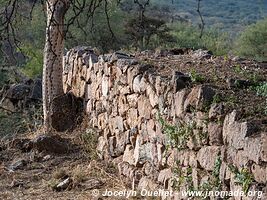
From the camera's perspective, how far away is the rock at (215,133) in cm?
443

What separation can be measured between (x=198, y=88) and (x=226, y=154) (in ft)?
2.82

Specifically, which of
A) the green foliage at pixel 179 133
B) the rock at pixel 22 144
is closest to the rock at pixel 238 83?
the green foliage at pixel 179 133

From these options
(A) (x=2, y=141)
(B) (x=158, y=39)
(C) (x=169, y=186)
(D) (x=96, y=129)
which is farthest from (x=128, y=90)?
(B) (x=158, y=39)

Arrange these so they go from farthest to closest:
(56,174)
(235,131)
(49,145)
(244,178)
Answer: (49,145) → (56,174) → (235,131) → (244,178)

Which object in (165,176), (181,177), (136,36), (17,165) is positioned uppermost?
(136,36)

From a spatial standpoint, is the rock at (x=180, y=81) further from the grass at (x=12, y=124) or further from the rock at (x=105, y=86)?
the grass at (x=12, y=124)

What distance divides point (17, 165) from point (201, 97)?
3.40m

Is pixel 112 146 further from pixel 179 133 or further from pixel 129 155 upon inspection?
pixel 179 133

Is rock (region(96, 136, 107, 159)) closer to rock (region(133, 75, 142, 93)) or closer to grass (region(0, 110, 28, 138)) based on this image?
rock (region(133, 75, 142, 93))

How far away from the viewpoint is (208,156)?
4.54m

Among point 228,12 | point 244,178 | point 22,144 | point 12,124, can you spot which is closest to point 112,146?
point 22,144

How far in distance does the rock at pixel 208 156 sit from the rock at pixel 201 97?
14.9 inches

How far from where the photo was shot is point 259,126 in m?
4.00

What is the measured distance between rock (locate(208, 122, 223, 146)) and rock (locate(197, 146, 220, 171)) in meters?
0.05
